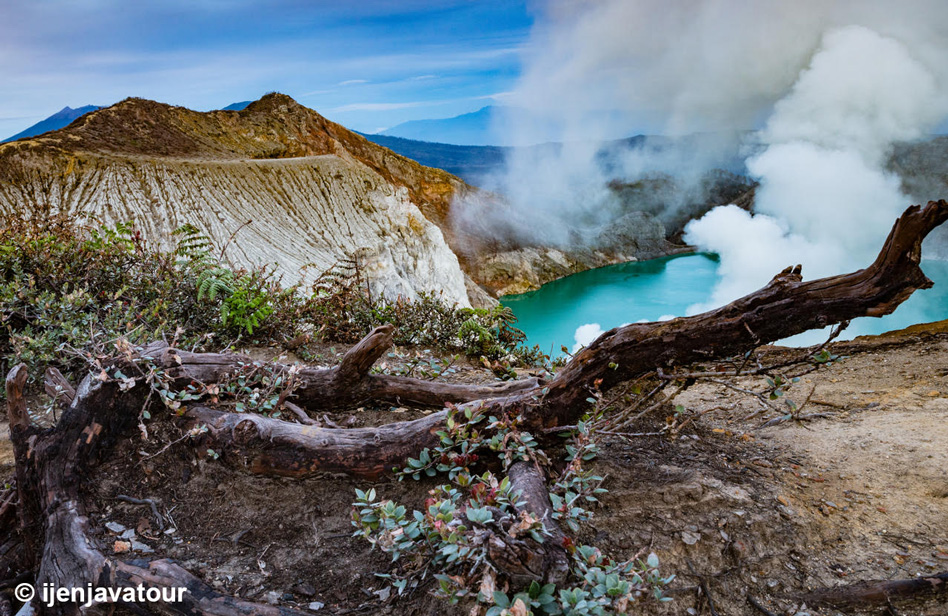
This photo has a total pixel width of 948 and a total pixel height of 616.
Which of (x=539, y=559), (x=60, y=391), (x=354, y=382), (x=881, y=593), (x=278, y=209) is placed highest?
(x=278, y=209)

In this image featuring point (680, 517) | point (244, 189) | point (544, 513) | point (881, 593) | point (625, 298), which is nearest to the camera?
point (881, 593)

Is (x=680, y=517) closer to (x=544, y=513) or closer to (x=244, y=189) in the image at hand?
(x=544, y=513)

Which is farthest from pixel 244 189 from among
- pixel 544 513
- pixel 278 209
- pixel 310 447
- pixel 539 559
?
pixel 539 559

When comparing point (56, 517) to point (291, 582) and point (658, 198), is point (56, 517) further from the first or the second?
point (658, 198)

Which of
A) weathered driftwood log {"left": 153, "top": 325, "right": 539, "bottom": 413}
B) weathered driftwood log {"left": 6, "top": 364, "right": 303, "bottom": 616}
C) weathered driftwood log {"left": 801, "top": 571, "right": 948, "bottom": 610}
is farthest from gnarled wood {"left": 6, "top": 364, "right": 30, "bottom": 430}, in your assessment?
weathered driftwood log {"left": 801, "top": 571, "right": 948, "bottom": 610}

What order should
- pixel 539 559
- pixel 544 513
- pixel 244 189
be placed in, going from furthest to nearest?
pixel 244 189 → pixel 544 513 → pixel 539 559

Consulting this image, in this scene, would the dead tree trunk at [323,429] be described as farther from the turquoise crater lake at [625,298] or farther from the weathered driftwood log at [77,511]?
the turquoise crater lake at [625,298]
